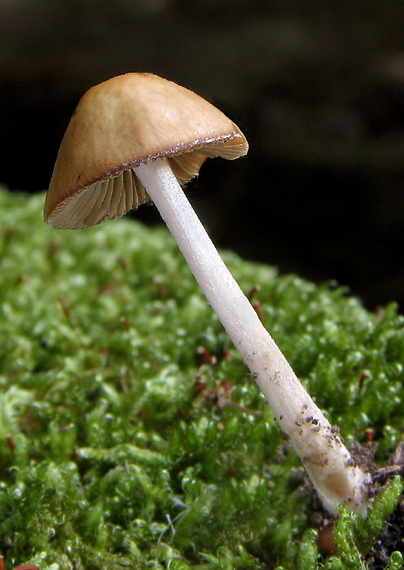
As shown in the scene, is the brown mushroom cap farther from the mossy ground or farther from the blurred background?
the blurred background

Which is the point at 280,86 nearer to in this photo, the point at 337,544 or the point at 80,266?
the point at 80,266

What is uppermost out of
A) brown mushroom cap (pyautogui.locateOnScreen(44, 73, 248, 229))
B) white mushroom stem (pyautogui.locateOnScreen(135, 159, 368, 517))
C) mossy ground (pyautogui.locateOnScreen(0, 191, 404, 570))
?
brown mushroom cap (pyautogui.locateOnScreen(44, 73, 248, 229))

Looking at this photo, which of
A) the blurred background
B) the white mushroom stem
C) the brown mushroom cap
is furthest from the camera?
the blurred background

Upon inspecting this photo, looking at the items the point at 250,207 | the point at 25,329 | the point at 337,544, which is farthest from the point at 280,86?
the point at 337,544

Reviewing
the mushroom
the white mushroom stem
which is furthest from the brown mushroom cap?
the white mushroom stem

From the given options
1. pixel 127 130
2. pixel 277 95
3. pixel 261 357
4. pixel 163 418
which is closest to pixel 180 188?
pixel 127 130

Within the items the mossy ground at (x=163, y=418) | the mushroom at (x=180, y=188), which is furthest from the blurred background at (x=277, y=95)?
the mushroom at (x=180, y=188)

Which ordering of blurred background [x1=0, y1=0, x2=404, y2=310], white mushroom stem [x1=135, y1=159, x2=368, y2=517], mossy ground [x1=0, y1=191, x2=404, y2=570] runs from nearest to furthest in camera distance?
white mushroom stem [x1=135, y1=159, x2=368, y2=517] < mossy ground [x1=0, y1=191, x2=404, y2=570] < blurred background [x1=0, y1=0, x2=404, y2=310]
